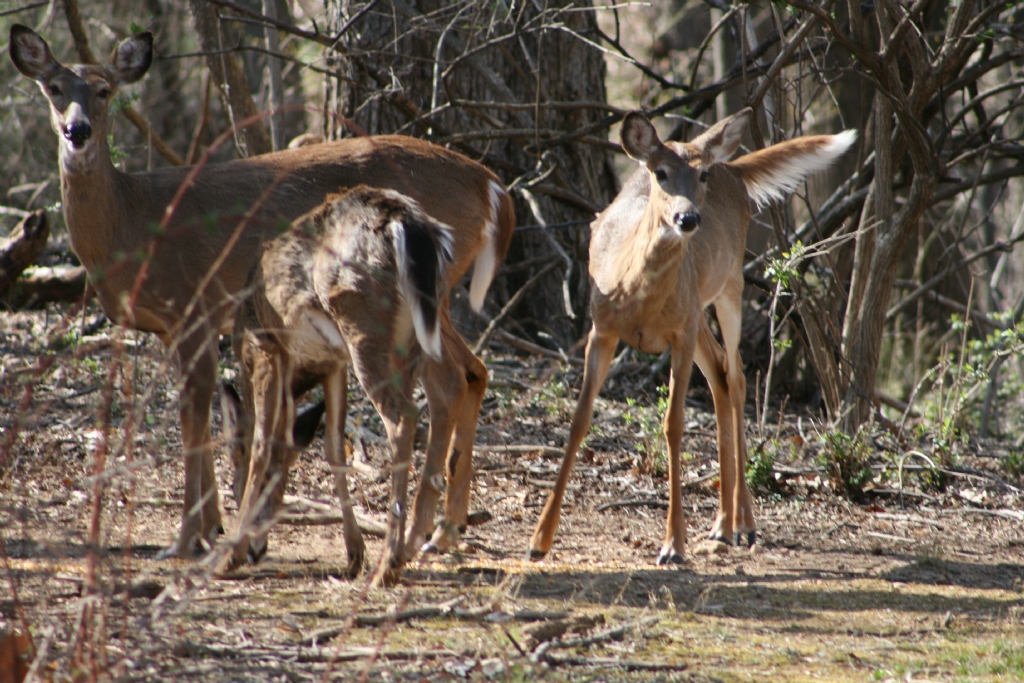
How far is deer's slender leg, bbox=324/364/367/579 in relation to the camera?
470cm

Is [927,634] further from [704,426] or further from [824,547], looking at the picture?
[704,426]

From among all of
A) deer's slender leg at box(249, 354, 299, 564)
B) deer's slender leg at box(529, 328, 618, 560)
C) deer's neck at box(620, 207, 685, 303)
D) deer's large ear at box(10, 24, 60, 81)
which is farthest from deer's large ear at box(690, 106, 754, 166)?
deer's large ear at box(10, 24, 60, 81)

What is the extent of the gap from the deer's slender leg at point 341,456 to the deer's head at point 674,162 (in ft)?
5.80

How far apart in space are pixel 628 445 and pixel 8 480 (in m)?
3.90

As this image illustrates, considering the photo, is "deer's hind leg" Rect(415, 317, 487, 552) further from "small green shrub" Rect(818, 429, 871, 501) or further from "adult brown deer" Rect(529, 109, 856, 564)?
"small green shrub" Rect(818, 429, 871, 501)

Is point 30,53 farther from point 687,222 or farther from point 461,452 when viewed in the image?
point 687,222

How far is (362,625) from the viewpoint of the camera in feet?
13.3

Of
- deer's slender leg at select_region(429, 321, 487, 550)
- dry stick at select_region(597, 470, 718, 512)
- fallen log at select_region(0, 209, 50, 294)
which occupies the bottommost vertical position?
dry stick at select_region(597, 470, 718, 512)

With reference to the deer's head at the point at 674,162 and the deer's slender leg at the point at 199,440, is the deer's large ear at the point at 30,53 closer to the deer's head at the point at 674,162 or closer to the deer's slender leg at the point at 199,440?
the deer's slender leg at the point at 199,440

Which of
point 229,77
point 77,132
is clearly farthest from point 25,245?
point 77,132

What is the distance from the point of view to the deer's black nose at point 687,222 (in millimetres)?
5191

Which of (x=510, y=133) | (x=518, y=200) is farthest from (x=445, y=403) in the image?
(x=518, y=200)

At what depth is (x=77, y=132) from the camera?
5.45 m

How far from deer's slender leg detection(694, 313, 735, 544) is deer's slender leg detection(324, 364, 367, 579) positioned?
2.07 meters
